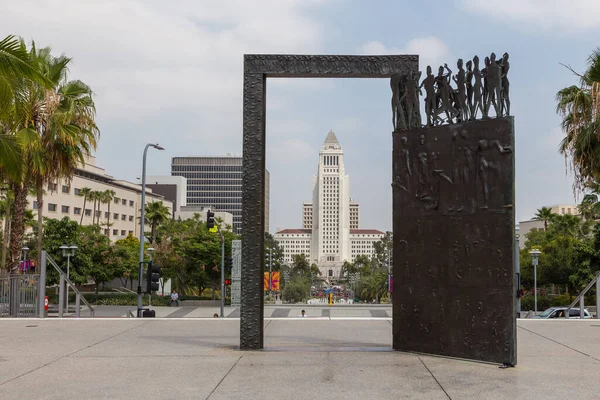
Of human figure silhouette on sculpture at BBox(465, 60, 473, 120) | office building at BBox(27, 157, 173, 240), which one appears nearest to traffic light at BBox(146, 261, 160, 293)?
human figure silhouette on sculpture at BBox(465, 60, 473, 120)

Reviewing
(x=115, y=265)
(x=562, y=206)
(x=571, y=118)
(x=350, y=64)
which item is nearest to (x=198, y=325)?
(x=350, y=64)

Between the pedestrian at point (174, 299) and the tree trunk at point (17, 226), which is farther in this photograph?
the pedestrian at point (174, 299)

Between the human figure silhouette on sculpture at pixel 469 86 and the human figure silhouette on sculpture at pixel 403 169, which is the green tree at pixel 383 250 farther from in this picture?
the human figure silhouette on sculpture at pixel 469 86

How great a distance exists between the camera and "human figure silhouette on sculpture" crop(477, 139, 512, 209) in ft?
31.6

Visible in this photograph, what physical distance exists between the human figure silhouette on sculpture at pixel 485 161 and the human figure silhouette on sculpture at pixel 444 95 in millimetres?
813

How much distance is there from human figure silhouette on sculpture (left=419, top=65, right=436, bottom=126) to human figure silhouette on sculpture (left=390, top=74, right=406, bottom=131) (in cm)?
49

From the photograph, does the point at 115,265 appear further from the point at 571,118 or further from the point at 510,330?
the point at 510,330

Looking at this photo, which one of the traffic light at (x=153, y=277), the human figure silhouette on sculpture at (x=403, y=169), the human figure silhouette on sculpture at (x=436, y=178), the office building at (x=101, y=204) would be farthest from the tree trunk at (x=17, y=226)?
the office building at (x=101, y=204)

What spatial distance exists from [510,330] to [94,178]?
285 ft

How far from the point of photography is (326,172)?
187 m

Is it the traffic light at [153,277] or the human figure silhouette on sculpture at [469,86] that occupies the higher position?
the human figure silhouette on sculpture at [469,86]

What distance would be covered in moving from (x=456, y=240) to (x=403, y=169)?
5.11 feet

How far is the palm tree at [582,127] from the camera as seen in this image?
18234 millimetres

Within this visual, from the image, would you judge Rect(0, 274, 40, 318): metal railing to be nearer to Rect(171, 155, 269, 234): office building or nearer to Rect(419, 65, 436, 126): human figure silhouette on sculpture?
Rect(419, 65, 436, 126): human figure silhouette on sculpture
